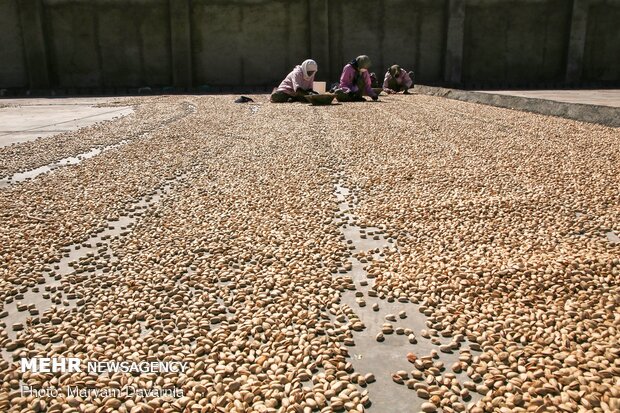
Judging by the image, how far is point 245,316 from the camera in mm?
2338

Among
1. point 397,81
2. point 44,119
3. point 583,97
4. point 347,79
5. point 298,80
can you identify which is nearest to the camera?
point 44,119

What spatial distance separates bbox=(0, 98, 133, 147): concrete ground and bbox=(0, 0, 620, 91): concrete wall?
232 inches

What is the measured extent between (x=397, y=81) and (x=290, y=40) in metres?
5.56

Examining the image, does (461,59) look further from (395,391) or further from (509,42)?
(395,391)

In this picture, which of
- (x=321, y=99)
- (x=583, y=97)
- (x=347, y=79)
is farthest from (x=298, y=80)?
(x=583, y=97)

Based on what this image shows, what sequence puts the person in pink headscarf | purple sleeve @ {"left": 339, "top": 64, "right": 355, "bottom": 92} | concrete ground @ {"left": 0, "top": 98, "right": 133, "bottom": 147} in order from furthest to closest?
1. the person in pink headscarf
2. purple sleeve @ {"left": 339, "top": 64, "right": 355, "bottom": 92}
3. concrete ground @ {"left": 0, "top": 98, "right": 133, "bottom": 147}

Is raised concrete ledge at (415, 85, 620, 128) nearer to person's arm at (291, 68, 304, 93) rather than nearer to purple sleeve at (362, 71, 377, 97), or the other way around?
purple sleeve at (362, 71, 377, 97)

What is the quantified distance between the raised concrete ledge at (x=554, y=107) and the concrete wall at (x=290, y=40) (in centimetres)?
649

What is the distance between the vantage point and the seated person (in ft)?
50.2

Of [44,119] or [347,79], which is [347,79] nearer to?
[347,79]

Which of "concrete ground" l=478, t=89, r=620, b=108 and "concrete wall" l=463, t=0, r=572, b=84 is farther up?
"concrete wall" l=463, t=0, r=572, b=84

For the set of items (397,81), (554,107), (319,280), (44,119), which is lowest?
(319,280)

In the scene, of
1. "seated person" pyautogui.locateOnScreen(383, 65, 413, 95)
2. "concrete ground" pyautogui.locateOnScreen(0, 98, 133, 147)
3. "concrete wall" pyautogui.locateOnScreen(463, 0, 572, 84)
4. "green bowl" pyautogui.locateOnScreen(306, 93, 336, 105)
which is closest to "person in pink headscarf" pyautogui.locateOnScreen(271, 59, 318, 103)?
"green bowl" pyautogui.locateOnScreen(306, 93, 336, 105)

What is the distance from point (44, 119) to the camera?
1029 cm
